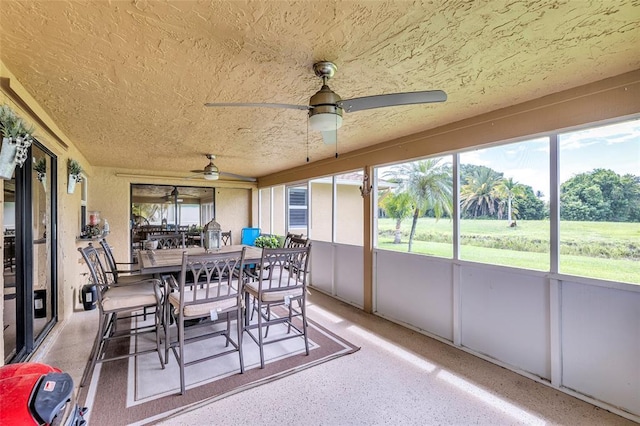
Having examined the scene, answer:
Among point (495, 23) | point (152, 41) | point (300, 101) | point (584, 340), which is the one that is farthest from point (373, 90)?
point (584, 340)

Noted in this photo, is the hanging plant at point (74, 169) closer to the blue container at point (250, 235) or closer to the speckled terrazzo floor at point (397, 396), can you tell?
the speckled terrazzo floor at point (397, 396)

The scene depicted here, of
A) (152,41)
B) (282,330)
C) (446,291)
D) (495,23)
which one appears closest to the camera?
(495,23)

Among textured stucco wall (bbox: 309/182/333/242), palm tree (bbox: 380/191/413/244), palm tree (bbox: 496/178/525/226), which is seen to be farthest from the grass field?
textured stucco wall (bbox: 309/182/333/242)

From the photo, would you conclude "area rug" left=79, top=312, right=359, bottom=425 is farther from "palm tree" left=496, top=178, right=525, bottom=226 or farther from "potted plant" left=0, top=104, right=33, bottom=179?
"palm tree" left=496, top=178, right=525, bottom=226

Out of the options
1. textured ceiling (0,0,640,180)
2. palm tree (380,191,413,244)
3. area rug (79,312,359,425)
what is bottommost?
area rug (79,312,359,425)

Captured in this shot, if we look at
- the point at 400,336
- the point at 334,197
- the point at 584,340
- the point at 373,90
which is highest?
the point at 373,90

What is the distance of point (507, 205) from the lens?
271cm

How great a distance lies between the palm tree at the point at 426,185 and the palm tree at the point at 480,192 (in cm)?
17

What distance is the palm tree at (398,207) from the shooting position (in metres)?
3.66

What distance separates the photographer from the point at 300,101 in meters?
2.40

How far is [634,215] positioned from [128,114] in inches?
168

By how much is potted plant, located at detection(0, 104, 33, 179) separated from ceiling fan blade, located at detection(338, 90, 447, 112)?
212 centimetres

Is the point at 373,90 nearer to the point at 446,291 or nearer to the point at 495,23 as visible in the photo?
the point at 495,23

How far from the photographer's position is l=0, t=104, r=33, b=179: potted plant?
1.76m
